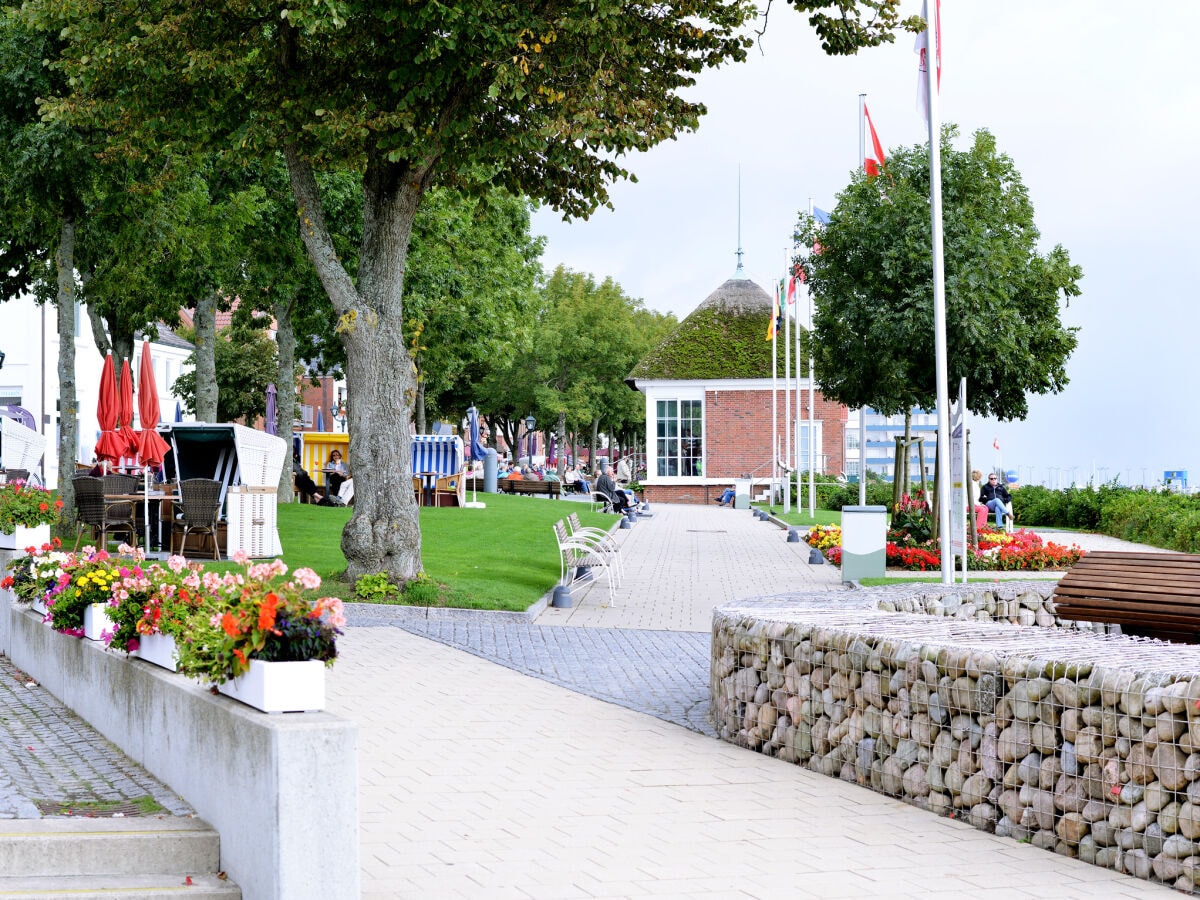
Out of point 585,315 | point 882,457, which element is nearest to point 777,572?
point 585,315

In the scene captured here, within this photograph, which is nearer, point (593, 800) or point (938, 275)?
point (593, 800)

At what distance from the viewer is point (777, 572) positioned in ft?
71.1

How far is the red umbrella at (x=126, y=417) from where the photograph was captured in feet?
59.4

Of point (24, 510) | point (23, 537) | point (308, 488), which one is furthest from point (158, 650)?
point (308, 488)

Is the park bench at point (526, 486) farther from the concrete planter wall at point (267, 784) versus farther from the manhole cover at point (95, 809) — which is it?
the concrete planter wall at point (267, 784)

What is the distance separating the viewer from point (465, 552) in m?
21.9

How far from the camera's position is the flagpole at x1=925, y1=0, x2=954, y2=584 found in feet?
52.3

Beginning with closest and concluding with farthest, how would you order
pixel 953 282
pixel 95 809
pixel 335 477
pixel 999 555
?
pixel 95 809 → pixel 999 555 → pixel 953 282 → pixel 335 477

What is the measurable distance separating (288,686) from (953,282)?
20192 millimetres

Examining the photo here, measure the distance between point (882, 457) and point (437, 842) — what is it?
12134 cm

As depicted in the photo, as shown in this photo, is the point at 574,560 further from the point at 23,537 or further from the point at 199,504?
the point at 23,537

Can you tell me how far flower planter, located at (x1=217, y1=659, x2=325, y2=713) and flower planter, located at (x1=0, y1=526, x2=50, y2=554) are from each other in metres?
8.14

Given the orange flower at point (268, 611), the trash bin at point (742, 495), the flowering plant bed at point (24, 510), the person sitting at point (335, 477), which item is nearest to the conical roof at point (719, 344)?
the trash bin at point (742, 495)

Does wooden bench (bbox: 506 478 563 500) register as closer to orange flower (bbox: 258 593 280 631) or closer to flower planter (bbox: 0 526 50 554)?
flower planter (bbox: 0 526 50 554)
